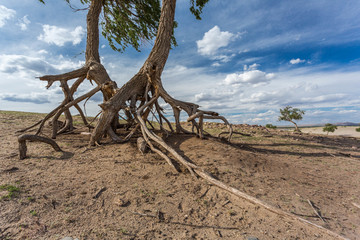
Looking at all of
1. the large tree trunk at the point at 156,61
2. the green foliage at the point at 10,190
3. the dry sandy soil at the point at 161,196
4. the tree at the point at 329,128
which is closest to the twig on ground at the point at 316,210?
the dry sandy soil at the point at 161,196

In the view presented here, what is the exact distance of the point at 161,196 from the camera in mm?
2992

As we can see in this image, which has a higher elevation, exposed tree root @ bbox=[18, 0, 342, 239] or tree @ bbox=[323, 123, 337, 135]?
exposed tree root @ bbox=[18, 0, 342, 239]

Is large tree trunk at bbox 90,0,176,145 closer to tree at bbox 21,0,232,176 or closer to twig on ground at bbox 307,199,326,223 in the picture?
tree at bbox 21,0,232,176

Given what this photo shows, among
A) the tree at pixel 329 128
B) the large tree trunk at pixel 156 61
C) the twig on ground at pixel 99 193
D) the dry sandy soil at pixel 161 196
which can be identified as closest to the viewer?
the dry sandy soil at pixel 161 196

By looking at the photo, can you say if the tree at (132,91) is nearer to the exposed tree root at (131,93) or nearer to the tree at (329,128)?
the exposed tree root at (131,93)

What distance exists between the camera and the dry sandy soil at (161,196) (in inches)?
92.6

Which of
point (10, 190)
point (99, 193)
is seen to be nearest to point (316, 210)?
point (99, 193)

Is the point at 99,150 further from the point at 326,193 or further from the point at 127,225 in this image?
the point at 326,193

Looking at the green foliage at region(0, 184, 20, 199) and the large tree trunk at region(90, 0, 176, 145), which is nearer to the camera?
the green foliage at region(0, 184, 20, 199)

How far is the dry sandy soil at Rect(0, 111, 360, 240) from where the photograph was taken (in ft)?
7.72

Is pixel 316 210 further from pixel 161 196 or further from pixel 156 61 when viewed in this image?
pixel 156 61

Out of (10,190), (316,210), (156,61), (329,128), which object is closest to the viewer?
(10,190)

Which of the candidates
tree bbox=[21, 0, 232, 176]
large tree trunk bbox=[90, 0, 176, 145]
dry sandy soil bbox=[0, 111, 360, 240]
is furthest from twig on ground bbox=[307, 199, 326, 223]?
large tree trunk bbox=[90, 0, 176, 145]

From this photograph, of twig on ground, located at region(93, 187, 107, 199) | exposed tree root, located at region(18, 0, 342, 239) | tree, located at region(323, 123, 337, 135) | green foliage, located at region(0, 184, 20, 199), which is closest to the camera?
green foliage, located at region(0, 184, 20, 199)
